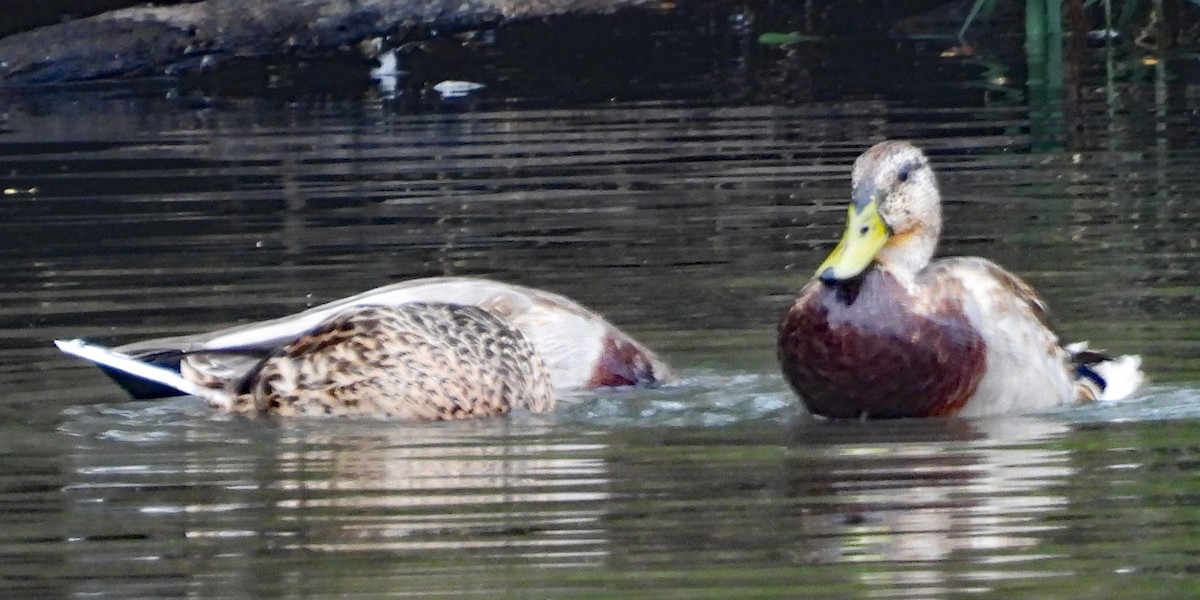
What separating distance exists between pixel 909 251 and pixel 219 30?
896 centimetres

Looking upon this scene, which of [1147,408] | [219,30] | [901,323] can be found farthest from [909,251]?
[219,30]

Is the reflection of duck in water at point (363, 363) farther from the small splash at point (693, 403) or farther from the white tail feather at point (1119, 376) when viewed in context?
the white tail feather at point (1119, 376)

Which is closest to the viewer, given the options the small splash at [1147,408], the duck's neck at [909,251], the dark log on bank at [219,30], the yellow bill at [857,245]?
the yellow bill at [857,245]

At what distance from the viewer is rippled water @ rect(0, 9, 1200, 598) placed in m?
5.65

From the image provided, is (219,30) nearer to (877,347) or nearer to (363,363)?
(363,363)

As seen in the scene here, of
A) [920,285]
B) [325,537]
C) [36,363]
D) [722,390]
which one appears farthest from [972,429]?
[36,363]

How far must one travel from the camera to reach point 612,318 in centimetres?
894

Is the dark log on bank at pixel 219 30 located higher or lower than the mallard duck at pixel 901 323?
higher

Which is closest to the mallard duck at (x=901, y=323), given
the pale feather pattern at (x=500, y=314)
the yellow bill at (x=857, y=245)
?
the yellow bill at (x=857, y=245)

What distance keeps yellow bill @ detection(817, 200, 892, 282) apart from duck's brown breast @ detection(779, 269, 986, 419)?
0.07m

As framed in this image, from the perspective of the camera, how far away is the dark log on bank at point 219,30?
15.5 meters

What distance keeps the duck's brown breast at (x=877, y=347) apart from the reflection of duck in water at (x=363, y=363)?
0.91 metres

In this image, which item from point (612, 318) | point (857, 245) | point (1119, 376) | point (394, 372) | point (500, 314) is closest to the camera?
point (857, 245)

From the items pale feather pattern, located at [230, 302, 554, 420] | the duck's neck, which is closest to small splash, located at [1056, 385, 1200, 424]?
the duck's neck
